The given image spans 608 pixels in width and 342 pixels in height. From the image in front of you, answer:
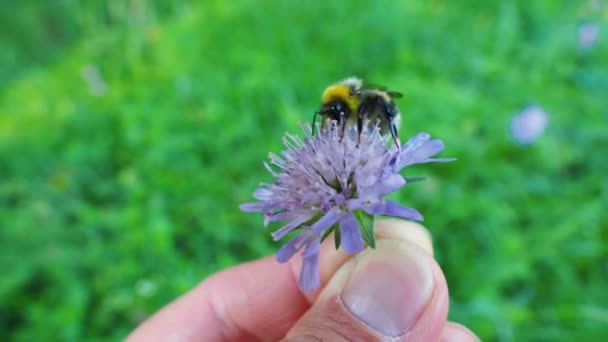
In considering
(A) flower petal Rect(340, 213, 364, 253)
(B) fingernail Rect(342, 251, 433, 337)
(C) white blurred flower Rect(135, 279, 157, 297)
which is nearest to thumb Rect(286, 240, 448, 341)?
(B) fingernail Rect(342, 251, 433, 337)

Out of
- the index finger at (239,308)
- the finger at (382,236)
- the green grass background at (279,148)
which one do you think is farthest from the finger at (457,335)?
the green grass background at (279,148)

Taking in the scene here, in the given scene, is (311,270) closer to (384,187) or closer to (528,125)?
(384,187)

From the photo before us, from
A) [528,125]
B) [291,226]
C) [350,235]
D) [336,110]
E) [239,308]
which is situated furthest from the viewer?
[528,125]

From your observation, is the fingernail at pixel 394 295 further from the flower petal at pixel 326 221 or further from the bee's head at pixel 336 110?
the bee's head at pixel 336 110

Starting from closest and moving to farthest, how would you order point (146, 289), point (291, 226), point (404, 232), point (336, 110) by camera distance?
point (291, 226) → point (336, 110) → point (404, 232) → point (146, 289)

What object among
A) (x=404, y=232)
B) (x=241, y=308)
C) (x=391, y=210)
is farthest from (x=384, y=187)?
(x=241, y=308)

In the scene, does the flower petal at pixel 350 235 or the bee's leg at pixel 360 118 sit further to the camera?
the bee's leg at pixel 360 118
